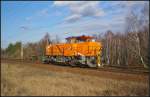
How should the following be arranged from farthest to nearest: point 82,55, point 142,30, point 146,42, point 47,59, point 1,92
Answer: point 142,30 < point 146,42 < point 47,59 < point 82,55 < point 1,92

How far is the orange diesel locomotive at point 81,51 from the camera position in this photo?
1087 inches

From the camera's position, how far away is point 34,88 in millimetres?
13094

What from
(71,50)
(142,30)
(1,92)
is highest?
(142,30)

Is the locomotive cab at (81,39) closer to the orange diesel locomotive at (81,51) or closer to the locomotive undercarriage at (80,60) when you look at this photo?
the orange diesel locomotive at (81,51)

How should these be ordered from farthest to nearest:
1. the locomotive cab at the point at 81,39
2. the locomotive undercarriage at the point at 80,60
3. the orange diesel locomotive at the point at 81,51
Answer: the locomotive cab at the point at 81,39 → the orange diesel locomotive at the point at 81,51 → the locomotive undercarriage at the point at 80,60

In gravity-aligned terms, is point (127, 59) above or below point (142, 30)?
below

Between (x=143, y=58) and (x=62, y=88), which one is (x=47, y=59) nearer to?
(x=143, y=58)

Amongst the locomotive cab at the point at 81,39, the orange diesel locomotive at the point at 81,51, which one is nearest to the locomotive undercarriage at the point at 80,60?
the orange diesel locomotive at the point at 81,51

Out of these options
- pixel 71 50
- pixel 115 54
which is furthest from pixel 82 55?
pixel 115 54

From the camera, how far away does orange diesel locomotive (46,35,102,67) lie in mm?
27609

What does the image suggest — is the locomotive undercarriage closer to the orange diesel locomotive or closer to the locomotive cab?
the orange diesel locomotive

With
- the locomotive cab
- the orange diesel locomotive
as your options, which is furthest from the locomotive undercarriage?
the locomotive cab

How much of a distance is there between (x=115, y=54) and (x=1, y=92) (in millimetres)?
34936

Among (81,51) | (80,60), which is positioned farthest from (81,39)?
(80,60)
